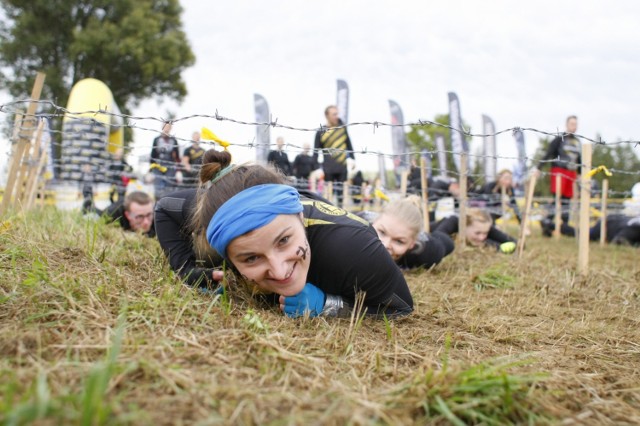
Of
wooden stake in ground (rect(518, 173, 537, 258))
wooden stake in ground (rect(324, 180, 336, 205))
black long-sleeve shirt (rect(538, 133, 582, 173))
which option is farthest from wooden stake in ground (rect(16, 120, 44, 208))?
black long-sleeve shirt (rect(538, 133, 582, 173))

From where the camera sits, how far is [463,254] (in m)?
5.59

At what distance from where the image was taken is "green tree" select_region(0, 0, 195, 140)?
19.4 meters

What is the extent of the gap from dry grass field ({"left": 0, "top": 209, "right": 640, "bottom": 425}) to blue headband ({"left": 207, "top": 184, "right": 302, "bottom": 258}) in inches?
11.6

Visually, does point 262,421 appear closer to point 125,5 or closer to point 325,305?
point 325,305

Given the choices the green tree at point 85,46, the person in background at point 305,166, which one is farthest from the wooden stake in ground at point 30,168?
the green tree at point 85,46

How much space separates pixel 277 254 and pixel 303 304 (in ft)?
1.19

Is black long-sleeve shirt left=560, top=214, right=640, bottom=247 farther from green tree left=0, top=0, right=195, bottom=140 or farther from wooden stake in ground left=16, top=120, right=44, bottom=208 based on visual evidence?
green tree left=0, top=0, right=195, bottom=140

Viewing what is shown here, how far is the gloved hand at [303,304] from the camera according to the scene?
2.38m

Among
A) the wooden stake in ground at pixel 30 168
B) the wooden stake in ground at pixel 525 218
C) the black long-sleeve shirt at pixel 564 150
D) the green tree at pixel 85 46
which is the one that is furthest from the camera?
the green tree at pixel 85 46

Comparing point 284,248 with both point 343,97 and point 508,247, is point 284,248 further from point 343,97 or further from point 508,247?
point 343,97

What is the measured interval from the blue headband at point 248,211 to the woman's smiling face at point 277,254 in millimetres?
31

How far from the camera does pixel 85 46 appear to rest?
19.0 metres

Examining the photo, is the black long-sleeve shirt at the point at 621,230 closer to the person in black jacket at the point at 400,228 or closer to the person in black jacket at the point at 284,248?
the person in black jacket at the point at 400,228

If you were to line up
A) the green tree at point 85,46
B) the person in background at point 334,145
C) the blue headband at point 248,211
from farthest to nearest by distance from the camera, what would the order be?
the green tree at point 85,46 < the person in background at point 334,145 < the blue headband at point 248,211
